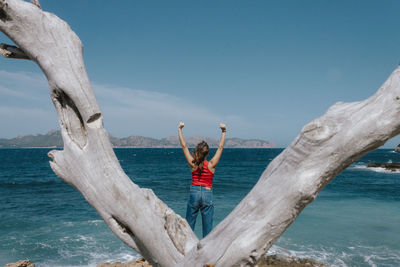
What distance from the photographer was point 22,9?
2305mm

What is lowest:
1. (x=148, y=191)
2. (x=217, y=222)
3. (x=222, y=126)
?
(x=217, y=222)

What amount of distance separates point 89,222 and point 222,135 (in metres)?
14.2

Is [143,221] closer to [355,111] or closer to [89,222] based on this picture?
[355,111]

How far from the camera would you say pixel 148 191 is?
8.30 feet

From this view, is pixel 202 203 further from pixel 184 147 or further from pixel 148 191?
pixel 148 191

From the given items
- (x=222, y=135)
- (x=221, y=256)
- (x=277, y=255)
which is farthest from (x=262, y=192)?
(x=277, y=255)

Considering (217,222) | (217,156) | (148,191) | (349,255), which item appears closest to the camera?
(148,191)

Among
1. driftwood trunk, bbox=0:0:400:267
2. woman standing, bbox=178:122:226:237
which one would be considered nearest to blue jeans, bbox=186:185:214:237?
woman standing, bbox=178:122:226:237

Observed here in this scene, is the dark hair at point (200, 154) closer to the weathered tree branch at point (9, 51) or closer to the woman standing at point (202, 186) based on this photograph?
the woman standing at point (202, 186)

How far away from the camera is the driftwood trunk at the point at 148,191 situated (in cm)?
183

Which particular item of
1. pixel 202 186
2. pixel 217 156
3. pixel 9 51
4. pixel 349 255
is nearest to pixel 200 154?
pixel 217 156

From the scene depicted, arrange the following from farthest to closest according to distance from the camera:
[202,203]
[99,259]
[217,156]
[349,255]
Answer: [349,255] → [99,259] → [217,156] → [202,203]

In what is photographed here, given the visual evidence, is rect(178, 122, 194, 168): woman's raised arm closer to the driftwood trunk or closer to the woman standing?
the woman standing

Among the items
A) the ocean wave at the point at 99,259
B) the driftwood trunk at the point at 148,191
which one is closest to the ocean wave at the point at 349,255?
the ocean wave at the point at 99,259
